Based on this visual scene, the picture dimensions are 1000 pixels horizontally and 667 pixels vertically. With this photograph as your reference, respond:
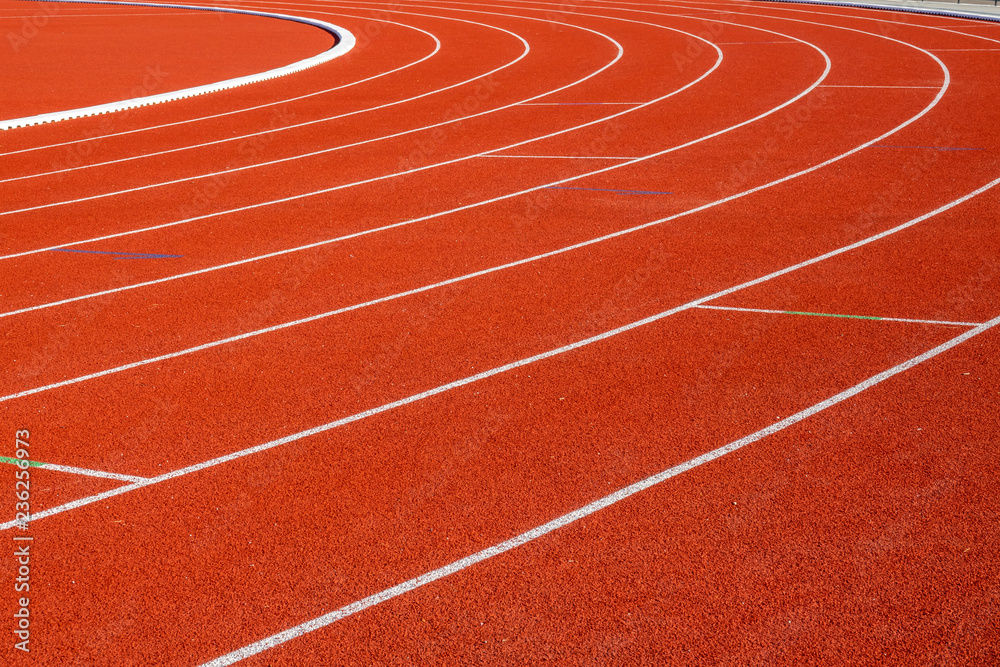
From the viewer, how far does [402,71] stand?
18422 mm

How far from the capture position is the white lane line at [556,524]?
3.87 metres

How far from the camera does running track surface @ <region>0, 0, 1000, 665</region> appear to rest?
13.1 feet

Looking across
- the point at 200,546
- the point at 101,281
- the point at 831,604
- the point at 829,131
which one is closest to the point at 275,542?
the point at 200,546

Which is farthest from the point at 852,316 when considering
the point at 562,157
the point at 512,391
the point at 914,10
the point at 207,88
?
the point at 914,10

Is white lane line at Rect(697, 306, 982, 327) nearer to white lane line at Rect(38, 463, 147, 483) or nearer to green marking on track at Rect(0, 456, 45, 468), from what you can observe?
white lane line at Rect(38, 463, 147, 483)

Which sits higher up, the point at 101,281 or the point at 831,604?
the point at 831,604

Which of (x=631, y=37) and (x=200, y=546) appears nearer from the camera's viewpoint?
(x=200, y=546)

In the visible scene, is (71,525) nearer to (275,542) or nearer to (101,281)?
(275,542)

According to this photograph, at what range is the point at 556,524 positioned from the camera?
4.56m

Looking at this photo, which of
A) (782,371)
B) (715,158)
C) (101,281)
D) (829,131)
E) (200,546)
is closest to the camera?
(200,546)

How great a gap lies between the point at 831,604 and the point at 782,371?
2221 mm

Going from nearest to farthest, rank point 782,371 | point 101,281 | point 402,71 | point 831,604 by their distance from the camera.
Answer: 1. point 831,604
2. point 782,371
3. point 101,281
4. point 402,71

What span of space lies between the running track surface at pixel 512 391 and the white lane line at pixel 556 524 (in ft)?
0.07

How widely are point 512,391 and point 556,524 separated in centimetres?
141
